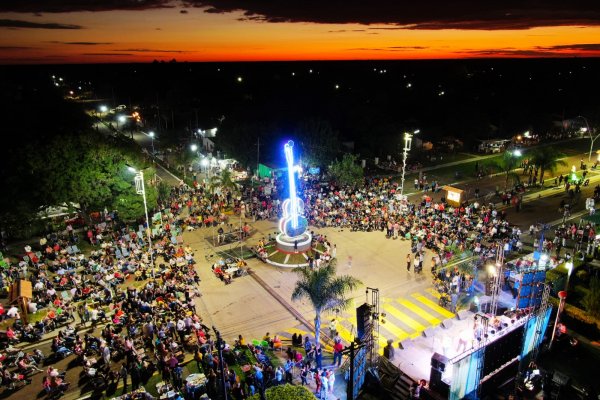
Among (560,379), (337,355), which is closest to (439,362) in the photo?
(337,355)

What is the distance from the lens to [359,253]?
94.7 feet

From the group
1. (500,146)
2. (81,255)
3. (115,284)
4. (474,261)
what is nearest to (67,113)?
(81,255)

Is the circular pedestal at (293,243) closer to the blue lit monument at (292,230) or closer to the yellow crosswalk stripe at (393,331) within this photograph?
the blue lit monument at (292,230)

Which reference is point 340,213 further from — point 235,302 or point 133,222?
point 133,222

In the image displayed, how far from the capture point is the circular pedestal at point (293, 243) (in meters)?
28.5

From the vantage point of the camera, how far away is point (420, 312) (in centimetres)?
2216

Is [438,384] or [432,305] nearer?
[438,384]

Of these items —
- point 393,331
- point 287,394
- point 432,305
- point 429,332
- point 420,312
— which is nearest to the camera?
point 287,394

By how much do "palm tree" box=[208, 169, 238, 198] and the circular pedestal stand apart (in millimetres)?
11749

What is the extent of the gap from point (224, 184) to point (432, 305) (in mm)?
22573

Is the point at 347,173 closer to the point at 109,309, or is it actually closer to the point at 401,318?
the point at 401,318

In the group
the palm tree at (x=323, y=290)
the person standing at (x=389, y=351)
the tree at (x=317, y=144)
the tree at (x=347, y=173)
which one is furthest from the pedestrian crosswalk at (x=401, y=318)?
the tree at (x=317, y=144)

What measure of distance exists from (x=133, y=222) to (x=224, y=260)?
10224 millimetres

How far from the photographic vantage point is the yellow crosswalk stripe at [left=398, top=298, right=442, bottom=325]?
70.2ft
